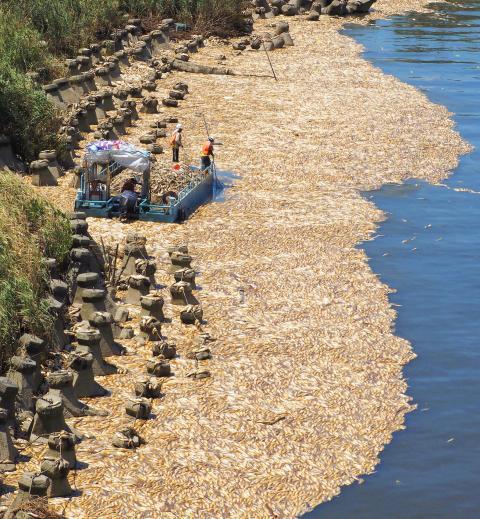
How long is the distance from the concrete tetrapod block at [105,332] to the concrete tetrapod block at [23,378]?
1959mm

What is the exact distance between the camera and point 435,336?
71.1 feet

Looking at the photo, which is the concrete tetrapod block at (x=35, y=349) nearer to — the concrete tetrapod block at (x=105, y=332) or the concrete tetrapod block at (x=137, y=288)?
the concrete tetrapod block at (x=105, y=332)

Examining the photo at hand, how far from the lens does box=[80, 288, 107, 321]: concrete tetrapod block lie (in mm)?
19969

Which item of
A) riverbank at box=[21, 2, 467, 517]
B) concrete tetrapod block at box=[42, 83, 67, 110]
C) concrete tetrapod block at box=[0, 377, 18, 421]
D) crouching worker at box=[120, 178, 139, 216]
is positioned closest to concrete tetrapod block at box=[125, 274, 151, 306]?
riverbank at box=[21, 2, 467, 517]

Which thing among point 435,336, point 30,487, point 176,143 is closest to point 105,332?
point 30,487

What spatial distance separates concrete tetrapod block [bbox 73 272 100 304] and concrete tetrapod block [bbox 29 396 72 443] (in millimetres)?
4503

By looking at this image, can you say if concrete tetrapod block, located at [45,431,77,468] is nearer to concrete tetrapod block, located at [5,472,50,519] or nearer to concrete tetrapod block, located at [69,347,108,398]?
concrete tetrapod block, located at [5,472,50,519]

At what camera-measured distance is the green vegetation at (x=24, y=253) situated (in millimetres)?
18203

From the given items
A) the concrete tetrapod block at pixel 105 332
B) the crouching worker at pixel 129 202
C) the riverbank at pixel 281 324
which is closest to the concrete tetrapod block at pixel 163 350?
the riverbank at pixel 281 324

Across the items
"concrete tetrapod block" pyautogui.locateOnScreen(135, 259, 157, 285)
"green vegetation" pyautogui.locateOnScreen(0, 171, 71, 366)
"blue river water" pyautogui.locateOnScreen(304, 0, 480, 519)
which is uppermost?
"green vegetation" pyautogui.locateOnScreen(0, 171, 71, 366)

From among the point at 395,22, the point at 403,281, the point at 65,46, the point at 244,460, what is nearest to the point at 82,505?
the point at 244,460

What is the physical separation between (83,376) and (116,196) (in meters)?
9.19

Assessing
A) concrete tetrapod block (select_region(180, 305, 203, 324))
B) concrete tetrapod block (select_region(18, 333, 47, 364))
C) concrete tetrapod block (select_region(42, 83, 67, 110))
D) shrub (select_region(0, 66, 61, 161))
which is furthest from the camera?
concrete tetrapod block (select_region(42, 83, 67, 110))

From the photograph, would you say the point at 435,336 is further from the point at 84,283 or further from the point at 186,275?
the point at 84,283
